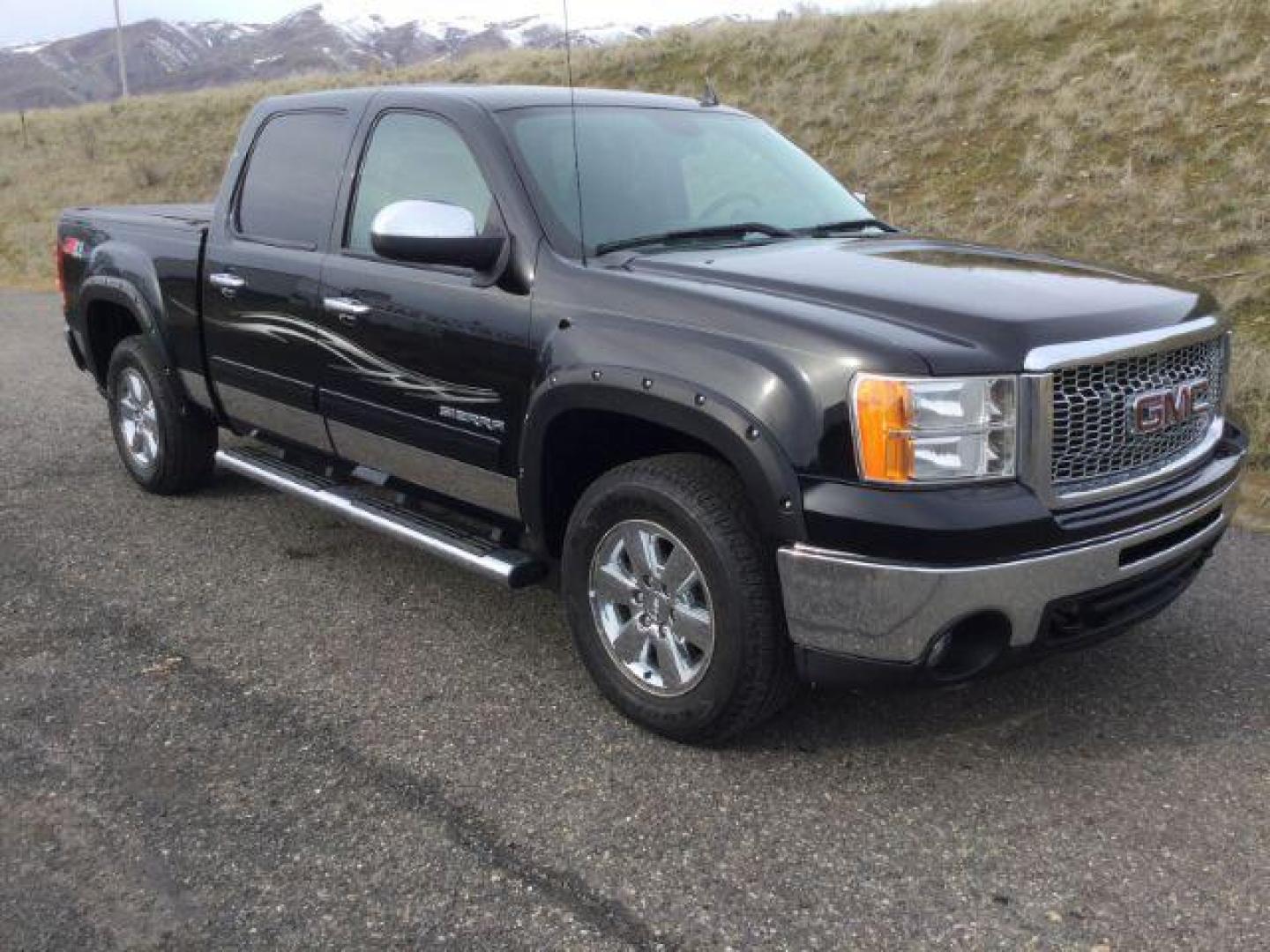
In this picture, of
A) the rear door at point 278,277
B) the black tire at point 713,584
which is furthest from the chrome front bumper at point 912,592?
the rear door at point 278,277

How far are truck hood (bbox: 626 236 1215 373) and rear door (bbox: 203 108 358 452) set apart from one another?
1.56 meters

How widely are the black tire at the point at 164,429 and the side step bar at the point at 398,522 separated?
404 mm

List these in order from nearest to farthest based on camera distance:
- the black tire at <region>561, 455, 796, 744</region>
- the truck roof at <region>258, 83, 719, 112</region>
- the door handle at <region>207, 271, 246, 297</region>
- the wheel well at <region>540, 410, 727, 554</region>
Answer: the black tire at <region>561, 455, 796, 744</region> < the wheel well at <region>540, 410, 727, 554</region> < the truck roof at <region>258, 83, 719, 112</region> < the door handle at <region>207, 271, 246, 297</region>

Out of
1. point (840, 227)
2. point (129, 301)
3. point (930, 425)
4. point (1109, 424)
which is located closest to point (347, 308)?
point (840, 227)

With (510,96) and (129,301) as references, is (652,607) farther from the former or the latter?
(129,301)

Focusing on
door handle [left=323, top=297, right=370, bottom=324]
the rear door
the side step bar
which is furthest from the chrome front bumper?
the rear door

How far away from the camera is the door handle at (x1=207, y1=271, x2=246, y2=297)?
492 cm

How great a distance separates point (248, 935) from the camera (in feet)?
8.70

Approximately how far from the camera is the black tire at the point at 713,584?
10.4 feet

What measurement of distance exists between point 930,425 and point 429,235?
5.47ft

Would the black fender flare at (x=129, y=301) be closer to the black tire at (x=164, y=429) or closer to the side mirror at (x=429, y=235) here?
the black tire at (x=164, y=429)

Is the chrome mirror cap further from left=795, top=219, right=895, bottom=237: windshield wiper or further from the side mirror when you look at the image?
left=795, top=219, right=895, bottom=237: windshield wiper

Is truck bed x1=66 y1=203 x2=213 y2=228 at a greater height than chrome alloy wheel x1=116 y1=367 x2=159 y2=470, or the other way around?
truck bed x1=66 y1=203 x2=213 y2=228

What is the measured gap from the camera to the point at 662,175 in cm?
423
